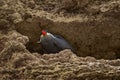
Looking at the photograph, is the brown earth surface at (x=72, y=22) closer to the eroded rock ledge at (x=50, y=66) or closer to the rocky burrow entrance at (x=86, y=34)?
the rocky burrow entrance at (x=86, y=34)

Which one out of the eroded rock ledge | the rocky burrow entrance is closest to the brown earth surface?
the rocky burrow entrance

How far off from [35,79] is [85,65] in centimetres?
33

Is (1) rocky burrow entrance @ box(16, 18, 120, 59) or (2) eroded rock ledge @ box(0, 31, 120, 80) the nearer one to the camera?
(2) eroded rock ledge @ box(0, 31, 120, 80)

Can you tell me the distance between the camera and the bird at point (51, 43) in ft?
10.4

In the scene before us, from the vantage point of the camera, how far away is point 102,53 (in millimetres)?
3271

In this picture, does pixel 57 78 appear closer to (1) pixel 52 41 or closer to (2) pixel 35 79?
(2) pixel 35 79

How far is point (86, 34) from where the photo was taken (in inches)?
129

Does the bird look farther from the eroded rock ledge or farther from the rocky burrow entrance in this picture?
the eroded rock ledge

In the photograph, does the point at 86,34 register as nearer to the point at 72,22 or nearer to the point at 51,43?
the point at 72,22

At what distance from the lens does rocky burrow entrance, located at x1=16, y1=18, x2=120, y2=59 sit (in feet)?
10.7

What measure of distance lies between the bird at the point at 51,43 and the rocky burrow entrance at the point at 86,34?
0.32 ft

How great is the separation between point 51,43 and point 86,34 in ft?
1.12

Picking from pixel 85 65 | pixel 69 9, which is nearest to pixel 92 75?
pixel 85 65

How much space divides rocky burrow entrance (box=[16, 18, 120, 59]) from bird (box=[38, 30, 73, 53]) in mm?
99
